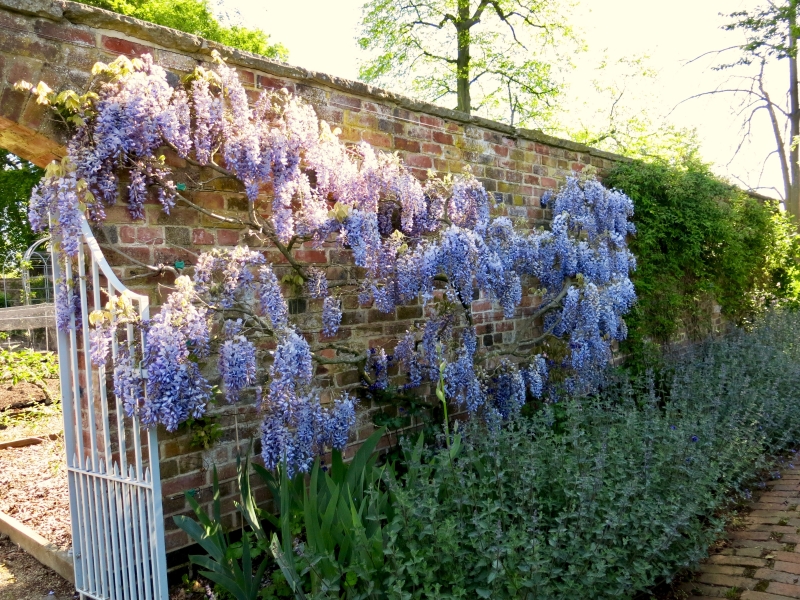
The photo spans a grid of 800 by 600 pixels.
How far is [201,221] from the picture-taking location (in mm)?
3059

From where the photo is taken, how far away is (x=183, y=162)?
302cm

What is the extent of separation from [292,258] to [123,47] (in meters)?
1.22

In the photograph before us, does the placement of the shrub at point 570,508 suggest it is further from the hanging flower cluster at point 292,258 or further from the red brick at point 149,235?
the red brick at point 149,235

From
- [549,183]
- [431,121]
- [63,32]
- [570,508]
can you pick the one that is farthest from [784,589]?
[63,32]

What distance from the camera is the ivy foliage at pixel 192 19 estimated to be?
1450 centimetres

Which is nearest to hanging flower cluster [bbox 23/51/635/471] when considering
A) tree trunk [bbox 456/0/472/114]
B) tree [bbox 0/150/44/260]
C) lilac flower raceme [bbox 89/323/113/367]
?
lilac flower raceme [bbox 89/323/113/367]

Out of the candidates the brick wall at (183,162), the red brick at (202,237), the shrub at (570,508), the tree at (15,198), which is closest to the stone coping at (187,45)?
the brick wall at (183,162)

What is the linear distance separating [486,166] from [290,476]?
2.84 metres

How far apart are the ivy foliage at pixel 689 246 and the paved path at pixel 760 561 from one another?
2724 millimetres

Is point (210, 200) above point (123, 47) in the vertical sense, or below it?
below

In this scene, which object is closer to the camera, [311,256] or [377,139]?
[311,256]

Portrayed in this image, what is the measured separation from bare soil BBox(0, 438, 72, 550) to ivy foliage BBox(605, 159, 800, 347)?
16.2 feet

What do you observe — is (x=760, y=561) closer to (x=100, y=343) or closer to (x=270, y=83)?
(x=100, y=343)

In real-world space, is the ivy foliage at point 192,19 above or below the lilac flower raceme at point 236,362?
Answer: above
